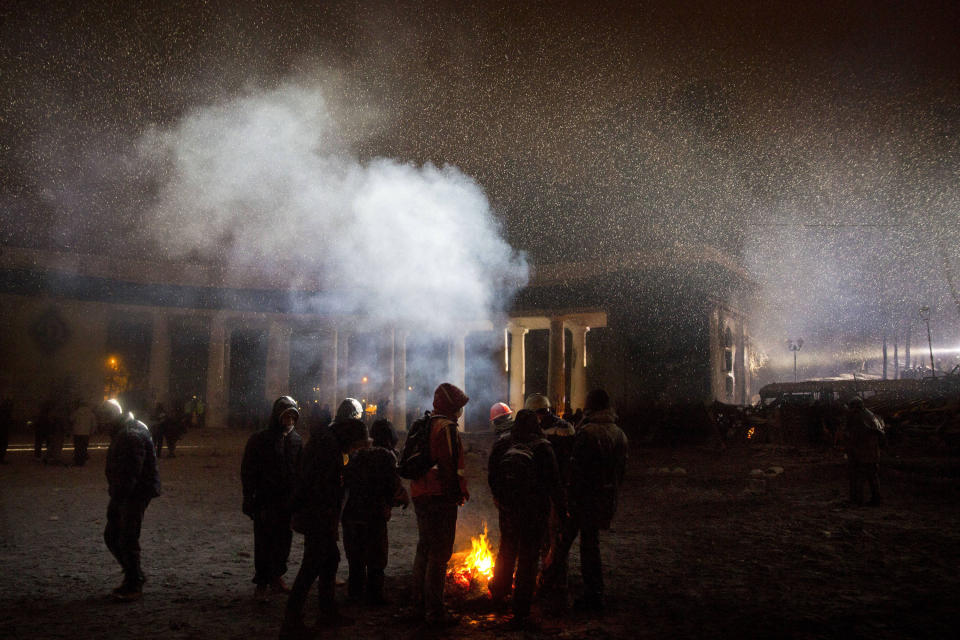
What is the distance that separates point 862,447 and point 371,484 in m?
8.23

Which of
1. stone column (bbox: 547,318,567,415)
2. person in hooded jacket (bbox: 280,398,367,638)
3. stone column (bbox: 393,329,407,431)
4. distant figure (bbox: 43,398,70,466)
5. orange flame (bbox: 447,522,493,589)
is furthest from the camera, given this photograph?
stone column (bbox: 393,329,407,431)

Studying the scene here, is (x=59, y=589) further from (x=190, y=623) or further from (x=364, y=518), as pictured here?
(x=364, y=518)

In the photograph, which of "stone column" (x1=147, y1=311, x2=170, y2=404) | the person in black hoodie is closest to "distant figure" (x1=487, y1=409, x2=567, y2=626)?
the person in black hoodie

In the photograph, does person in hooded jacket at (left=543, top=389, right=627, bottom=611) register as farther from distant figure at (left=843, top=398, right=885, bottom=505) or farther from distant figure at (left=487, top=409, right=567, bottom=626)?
distant figure at (left=843, top=398, right=885, bottom=505)

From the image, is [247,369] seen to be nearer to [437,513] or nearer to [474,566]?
[474,566]

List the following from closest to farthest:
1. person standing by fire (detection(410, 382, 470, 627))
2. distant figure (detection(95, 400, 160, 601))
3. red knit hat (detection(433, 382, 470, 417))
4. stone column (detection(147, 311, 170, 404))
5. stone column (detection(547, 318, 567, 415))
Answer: person standing by fire (detection(410, 382, 470, 627)), red knit hat (detection(433, 382, 470, 417)), distant figure (detection(95, 400, 160, 601)), stone column (detection(147, 311, 170, 404)), stone column (detection(547, 318, 567, 415))

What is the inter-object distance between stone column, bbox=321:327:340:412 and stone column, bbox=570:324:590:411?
1187 cm

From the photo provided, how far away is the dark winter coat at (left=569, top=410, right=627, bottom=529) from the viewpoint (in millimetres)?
4820

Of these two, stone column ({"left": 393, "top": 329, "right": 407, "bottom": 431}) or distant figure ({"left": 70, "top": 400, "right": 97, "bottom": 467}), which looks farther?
stone column ({"left": 393, "top": 329, "right": 407, "bottom": 431})

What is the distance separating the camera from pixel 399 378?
1148 inches

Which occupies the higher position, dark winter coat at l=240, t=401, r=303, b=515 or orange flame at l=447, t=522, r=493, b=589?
dark winter coat at l=240, t=401, r=303, b=515

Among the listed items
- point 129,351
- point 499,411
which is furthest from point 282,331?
point 499,411

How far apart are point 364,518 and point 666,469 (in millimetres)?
11607

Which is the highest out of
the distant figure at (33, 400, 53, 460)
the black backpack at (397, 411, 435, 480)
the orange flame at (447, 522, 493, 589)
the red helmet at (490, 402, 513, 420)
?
the red helmet at (490, 402, 513, 420)
